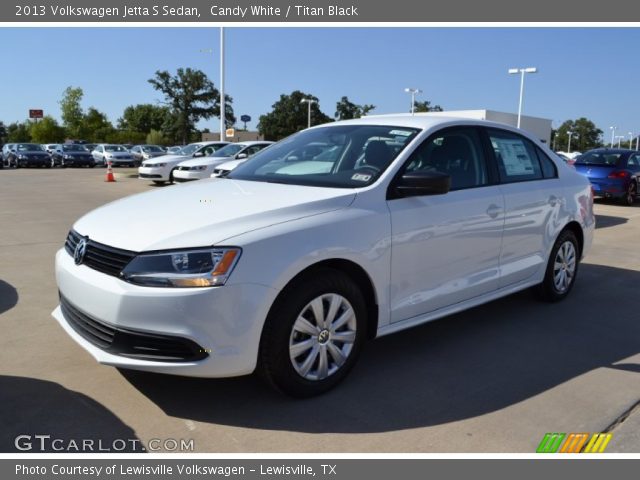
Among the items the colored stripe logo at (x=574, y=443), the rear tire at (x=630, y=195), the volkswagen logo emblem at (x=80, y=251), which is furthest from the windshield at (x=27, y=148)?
the colored stripe logo at (x=574, y=443)

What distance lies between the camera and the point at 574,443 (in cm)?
306

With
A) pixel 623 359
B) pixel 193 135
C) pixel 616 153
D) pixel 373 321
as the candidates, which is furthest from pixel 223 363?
pixel 193 135

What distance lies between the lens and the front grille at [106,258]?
309 cm

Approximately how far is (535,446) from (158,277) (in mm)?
2150

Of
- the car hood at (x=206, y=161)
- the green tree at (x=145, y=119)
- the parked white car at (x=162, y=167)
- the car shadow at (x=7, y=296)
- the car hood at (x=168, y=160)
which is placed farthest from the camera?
the green tree at (x=145, y=119)

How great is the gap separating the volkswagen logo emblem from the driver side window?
213cm

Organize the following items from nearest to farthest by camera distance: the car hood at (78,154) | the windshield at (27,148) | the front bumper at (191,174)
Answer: the front bumper at (191,174) → the windshield at (27,148) → the car hood at (78,154)

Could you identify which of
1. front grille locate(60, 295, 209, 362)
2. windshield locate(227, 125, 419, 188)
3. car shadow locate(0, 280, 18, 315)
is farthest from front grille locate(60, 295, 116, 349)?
car shadow locate(0, 280, 18, 315)

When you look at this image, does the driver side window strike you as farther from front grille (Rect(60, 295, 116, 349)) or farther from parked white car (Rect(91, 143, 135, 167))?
parked white car (Rect(91, 143, 135, 167))

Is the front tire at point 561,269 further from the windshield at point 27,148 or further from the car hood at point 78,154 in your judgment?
the windshield at point 27,148

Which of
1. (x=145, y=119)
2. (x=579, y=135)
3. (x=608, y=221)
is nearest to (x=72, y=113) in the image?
(x=145, y=119)

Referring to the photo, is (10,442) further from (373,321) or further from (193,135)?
(193,135)

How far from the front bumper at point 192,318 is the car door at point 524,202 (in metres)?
2.47

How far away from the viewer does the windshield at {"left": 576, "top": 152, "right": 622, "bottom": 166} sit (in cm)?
1498
